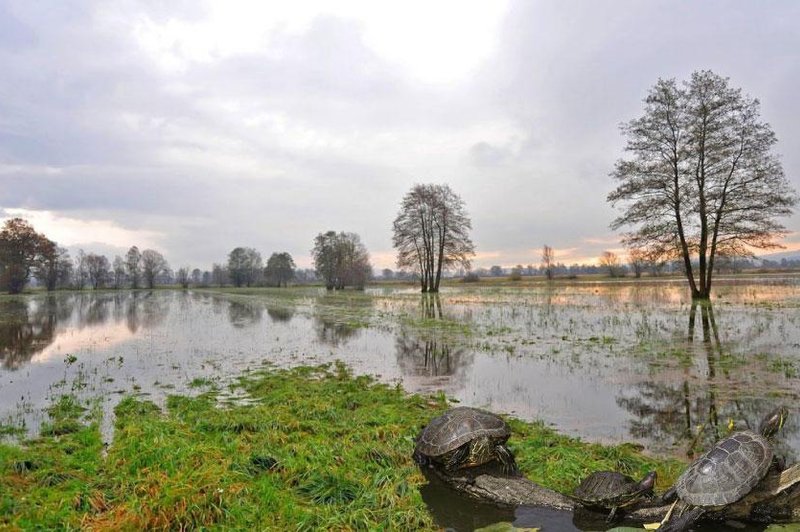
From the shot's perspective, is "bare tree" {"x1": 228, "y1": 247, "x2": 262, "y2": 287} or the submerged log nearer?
Answer: the submerged log

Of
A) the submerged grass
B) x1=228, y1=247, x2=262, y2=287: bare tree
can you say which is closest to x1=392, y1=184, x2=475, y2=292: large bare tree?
the submerged grass

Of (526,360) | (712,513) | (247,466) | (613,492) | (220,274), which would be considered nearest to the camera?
(712,513)

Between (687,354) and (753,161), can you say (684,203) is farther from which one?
(687,354)

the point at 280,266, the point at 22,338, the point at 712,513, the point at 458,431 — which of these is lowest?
the point at 22,338

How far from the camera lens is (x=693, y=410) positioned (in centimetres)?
827

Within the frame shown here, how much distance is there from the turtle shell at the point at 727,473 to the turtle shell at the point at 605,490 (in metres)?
0.49

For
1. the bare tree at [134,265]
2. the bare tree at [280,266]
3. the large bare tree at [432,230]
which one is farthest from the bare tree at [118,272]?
the large bare tree at [432,230]

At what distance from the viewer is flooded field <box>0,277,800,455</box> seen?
862cm

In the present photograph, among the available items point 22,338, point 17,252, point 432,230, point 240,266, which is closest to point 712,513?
point 22,338

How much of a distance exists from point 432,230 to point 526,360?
43681 millimetres

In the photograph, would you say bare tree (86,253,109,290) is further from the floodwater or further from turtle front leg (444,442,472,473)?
turtle front leg (444,442,472,473)

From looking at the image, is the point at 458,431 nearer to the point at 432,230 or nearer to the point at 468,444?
the point at 468,444

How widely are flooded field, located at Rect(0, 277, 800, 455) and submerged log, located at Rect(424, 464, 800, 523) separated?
6.97ft

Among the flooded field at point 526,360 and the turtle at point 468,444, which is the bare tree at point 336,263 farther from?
the turtle at point 468,444
